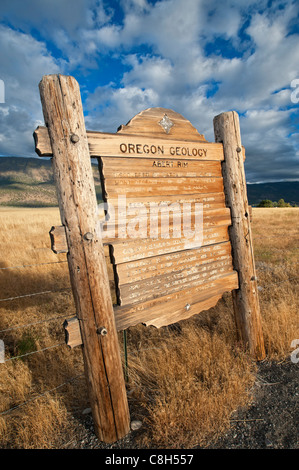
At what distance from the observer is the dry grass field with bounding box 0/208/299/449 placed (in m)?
2.52

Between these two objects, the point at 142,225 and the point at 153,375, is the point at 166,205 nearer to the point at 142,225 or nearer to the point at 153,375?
the point at 142,225

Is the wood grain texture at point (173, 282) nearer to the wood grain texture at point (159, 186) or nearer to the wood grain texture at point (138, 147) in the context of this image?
the wood grain texture at point (159, 186)

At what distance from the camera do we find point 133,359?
3553 millimetres

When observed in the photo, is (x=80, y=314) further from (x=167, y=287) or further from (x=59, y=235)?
(x=167, y=287)

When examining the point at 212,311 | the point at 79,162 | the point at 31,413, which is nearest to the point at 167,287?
the point at 79,162

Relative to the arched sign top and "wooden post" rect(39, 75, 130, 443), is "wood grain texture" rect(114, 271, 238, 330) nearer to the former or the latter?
"wooden post" rect(39, 75, 130, 443)

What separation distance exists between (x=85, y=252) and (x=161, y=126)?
1.63 meters

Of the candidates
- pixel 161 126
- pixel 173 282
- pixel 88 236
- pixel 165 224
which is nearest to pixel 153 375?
pixel 173 282

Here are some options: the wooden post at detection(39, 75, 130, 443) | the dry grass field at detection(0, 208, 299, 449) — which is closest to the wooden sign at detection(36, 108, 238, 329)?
the wooden post at detection(39, 75, 130, 443)

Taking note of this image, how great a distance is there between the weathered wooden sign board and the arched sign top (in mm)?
12

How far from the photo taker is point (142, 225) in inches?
109

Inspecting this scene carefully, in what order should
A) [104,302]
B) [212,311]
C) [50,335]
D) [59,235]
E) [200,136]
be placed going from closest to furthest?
[59,235] → [104,302] → [200,136] → [50,335] → [212,311]

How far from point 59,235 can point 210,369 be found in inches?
90.3

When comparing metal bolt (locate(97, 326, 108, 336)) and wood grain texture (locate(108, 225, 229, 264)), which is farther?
wood grain texture (locate(108, 225, 229, 264))
